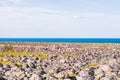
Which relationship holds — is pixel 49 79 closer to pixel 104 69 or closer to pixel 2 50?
pixel 104 69

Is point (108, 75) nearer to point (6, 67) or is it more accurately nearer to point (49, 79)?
point (49, 79)

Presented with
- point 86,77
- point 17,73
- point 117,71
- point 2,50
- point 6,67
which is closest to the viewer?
point 86,77

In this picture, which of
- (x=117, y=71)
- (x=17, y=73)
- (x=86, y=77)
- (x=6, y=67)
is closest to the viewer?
(x=86, y=77)

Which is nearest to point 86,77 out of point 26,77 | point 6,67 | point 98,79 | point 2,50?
point 98,79

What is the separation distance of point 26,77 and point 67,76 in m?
4.12

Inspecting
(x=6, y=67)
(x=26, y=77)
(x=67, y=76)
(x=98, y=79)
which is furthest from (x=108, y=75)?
Answer: (x=6, y=67)

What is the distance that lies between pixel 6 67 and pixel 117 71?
13.0 meters

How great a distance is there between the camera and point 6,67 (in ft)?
147

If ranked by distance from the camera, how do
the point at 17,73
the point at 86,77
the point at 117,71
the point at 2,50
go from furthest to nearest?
the point at 2,50, the point at 117,71, the point at 17,73, the point at 86,77

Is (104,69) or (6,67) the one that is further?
(6,67)

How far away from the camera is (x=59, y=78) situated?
36281 mm

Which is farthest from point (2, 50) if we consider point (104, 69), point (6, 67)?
point (104, 69)

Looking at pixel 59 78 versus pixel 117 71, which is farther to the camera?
pixel 117 71

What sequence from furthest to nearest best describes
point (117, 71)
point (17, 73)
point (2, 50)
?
point (2, 50) → point (117, 71) → point (17, 73)
